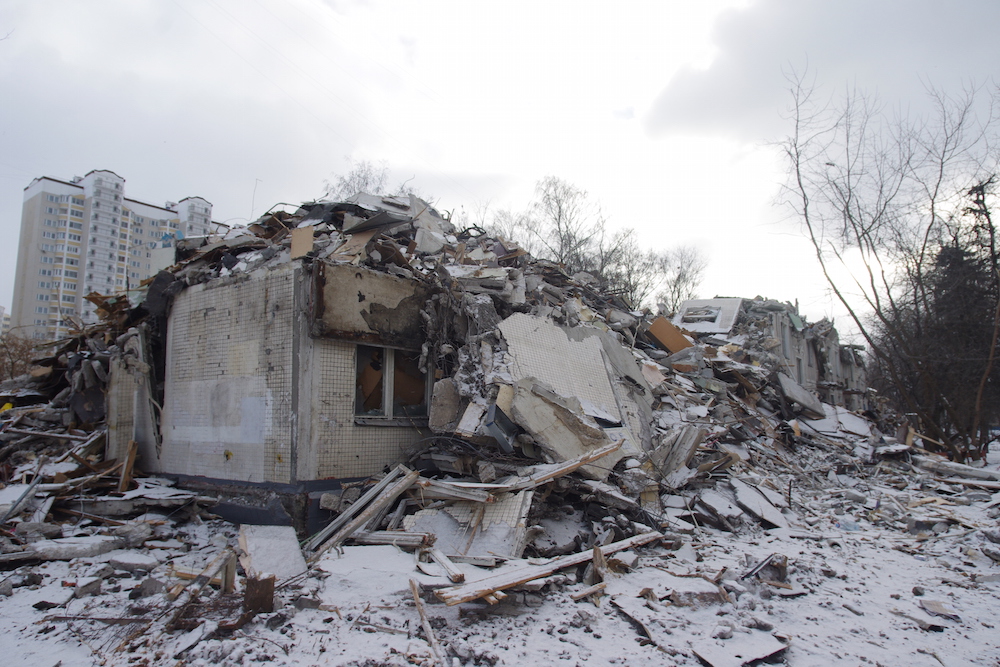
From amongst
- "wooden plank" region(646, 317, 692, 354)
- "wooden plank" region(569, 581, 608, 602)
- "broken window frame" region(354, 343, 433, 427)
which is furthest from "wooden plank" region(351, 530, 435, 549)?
"wooden plank" region(646, 317, 692, 354)

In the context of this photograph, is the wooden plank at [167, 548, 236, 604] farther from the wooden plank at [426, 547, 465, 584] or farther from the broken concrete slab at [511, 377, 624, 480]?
the broken concrete slab at [511, 377, 624, 480]

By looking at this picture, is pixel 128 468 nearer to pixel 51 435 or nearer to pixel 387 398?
pixel 51 435

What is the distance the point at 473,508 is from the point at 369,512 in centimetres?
111

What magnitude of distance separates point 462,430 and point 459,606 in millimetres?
2049

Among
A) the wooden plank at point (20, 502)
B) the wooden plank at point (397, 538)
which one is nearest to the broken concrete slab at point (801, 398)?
the wooden plank at point (397, 538)

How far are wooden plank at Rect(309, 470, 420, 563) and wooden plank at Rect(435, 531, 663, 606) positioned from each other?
1.69m

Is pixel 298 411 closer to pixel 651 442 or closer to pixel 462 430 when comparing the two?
pixel 462 430

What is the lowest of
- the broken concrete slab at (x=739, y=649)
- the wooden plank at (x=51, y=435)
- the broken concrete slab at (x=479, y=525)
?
the broken concrete slab at (x=739, y=649)

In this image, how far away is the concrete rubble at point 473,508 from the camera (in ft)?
12.0

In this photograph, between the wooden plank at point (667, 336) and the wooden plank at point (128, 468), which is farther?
the wooden plank at point (667, 336)

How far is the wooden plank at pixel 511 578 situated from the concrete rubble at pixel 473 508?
0.03 meters

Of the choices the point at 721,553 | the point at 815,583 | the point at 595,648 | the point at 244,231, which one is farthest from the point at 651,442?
the point at 244,231

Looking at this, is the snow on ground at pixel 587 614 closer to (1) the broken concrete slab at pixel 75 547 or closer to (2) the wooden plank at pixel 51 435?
(1) the broken concrete slab at pixel 75 547

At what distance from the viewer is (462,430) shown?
5664mm
